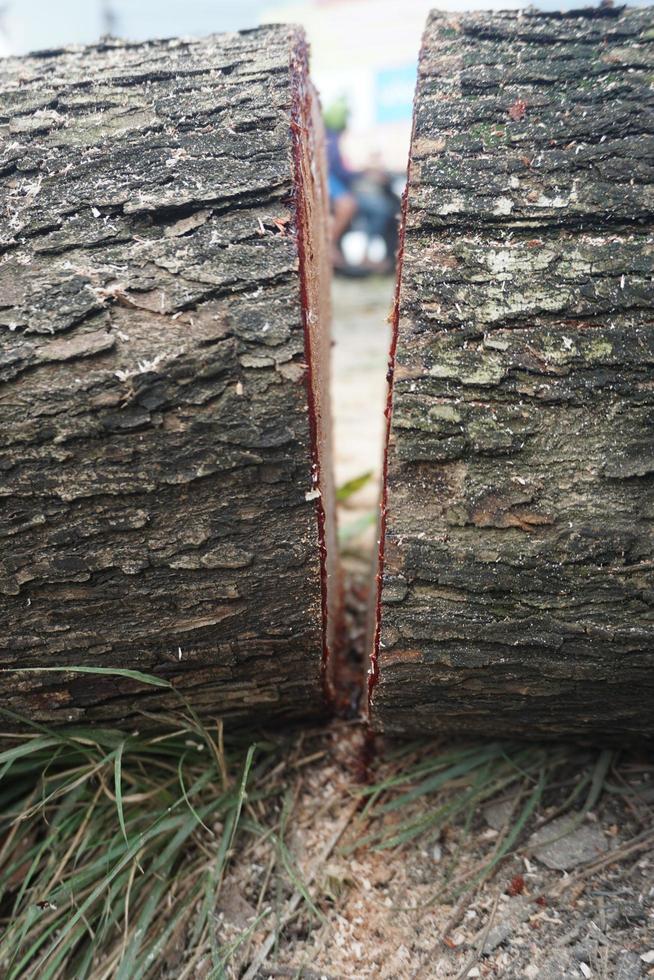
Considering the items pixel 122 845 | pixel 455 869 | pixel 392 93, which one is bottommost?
pixel 455 869

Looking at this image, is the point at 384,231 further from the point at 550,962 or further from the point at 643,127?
the point at 550,962

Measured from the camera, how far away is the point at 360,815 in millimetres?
1549

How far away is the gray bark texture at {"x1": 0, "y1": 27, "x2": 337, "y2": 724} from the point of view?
43.9 inches

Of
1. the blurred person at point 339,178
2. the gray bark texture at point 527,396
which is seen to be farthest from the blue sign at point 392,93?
the gray bark texture at point 527,396

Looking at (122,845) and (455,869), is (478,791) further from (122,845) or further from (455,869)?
(122,845)

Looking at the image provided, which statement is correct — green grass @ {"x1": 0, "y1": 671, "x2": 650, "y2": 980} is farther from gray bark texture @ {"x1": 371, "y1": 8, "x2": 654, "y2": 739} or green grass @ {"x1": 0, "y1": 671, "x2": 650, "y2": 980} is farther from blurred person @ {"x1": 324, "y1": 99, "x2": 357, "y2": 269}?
blurred person @ {"x1": 324, "y1": 99, "x2": 357, "y2": 269}

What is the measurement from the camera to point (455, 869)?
1.43m

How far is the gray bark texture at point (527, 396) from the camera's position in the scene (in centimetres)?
114

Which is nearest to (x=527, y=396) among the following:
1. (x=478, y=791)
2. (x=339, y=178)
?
(x=478, y=791)

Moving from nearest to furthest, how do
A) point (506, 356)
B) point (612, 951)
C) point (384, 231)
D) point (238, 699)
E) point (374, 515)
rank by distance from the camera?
point (506, 356) < point (612, 951) < point (238, 699) < point (374, 515) < point (384, 231)

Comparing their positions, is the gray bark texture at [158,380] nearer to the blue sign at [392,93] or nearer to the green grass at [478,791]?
the green grass at [478,791]

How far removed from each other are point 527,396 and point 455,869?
906 millimetres

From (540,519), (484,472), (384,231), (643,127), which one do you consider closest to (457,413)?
(484,472)

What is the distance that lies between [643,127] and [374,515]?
141cm
